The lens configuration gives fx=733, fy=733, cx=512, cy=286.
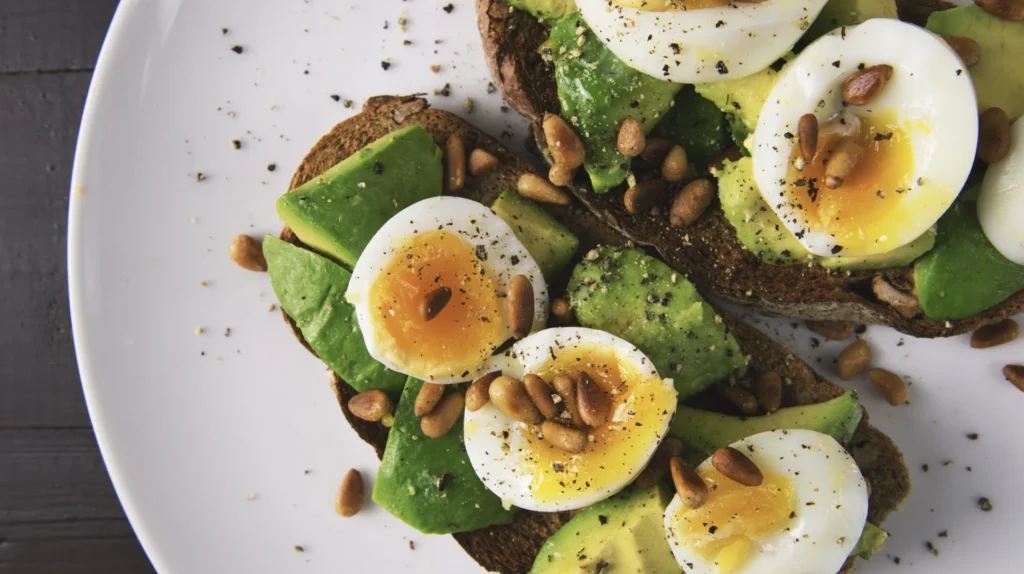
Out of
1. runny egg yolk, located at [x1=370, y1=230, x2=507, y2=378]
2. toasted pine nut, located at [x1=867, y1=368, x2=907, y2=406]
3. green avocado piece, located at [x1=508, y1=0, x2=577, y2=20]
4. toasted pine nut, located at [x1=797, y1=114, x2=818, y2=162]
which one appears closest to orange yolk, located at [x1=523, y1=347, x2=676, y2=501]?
runny egg yolk, located at [x1=370, y1=230, x2=507, y2=378]

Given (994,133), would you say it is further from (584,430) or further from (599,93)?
(584,430)

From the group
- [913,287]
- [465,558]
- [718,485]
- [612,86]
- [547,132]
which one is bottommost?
[465,558]

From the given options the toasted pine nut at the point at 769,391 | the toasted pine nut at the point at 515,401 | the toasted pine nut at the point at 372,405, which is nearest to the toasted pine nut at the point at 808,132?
the toasted pine nut at the point at 769,391

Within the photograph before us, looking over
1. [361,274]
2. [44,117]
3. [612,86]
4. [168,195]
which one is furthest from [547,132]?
[44,117]

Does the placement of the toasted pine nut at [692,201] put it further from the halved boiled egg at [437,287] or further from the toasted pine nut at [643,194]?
the halved boiled egg at [437,287]

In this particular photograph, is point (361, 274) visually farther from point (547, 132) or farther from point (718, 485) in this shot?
point (718, 485)

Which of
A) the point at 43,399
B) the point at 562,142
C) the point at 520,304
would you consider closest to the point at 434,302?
the point at 520,304
